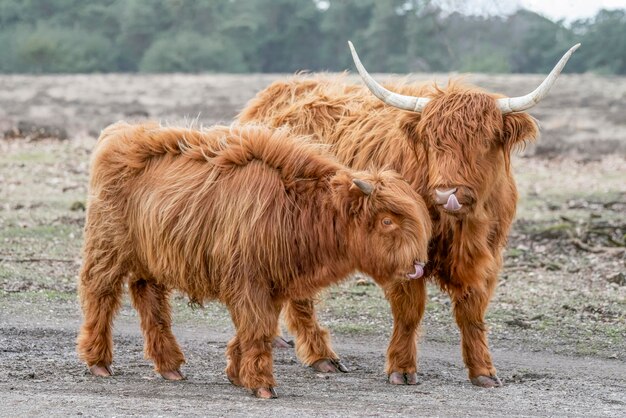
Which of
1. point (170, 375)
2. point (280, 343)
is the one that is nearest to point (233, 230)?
point (170, 375)

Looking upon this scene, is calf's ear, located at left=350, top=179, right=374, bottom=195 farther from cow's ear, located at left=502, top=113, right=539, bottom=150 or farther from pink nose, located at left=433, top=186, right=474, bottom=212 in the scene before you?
cow's ear, located at left=502, top=113, right=539, bottom=150

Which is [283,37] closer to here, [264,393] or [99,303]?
[99,303]

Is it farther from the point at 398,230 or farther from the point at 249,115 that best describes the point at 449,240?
the point at 249,115

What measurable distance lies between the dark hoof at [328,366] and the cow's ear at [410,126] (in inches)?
64.5

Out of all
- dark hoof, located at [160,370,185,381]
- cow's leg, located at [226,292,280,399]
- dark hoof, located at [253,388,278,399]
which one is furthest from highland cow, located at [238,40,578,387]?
dark hoof, located at [160,370,185,381]

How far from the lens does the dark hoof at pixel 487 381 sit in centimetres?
686

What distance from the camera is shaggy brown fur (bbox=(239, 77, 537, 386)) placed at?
646 cm

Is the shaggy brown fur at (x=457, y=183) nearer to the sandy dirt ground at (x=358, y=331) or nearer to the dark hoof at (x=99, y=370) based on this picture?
the sandy dirt ground at (x=358, y=331)

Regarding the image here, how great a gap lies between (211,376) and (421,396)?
1.37 metres

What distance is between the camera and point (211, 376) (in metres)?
6.88

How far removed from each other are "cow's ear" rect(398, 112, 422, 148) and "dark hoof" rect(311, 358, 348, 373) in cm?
164

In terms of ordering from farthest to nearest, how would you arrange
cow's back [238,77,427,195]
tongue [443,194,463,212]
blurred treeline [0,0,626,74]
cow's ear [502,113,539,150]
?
blurred treeline [0,0,626,74]
cow's back [238,77,427,195]
cow's ear [502,113,539,150]
tongue [443,194,463,212]

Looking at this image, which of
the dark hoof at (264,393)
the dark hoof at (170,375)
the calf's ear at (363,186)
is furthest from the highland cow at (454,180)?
the dark hoof at (170,375)

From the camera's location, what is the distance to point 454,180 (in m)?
6.32
